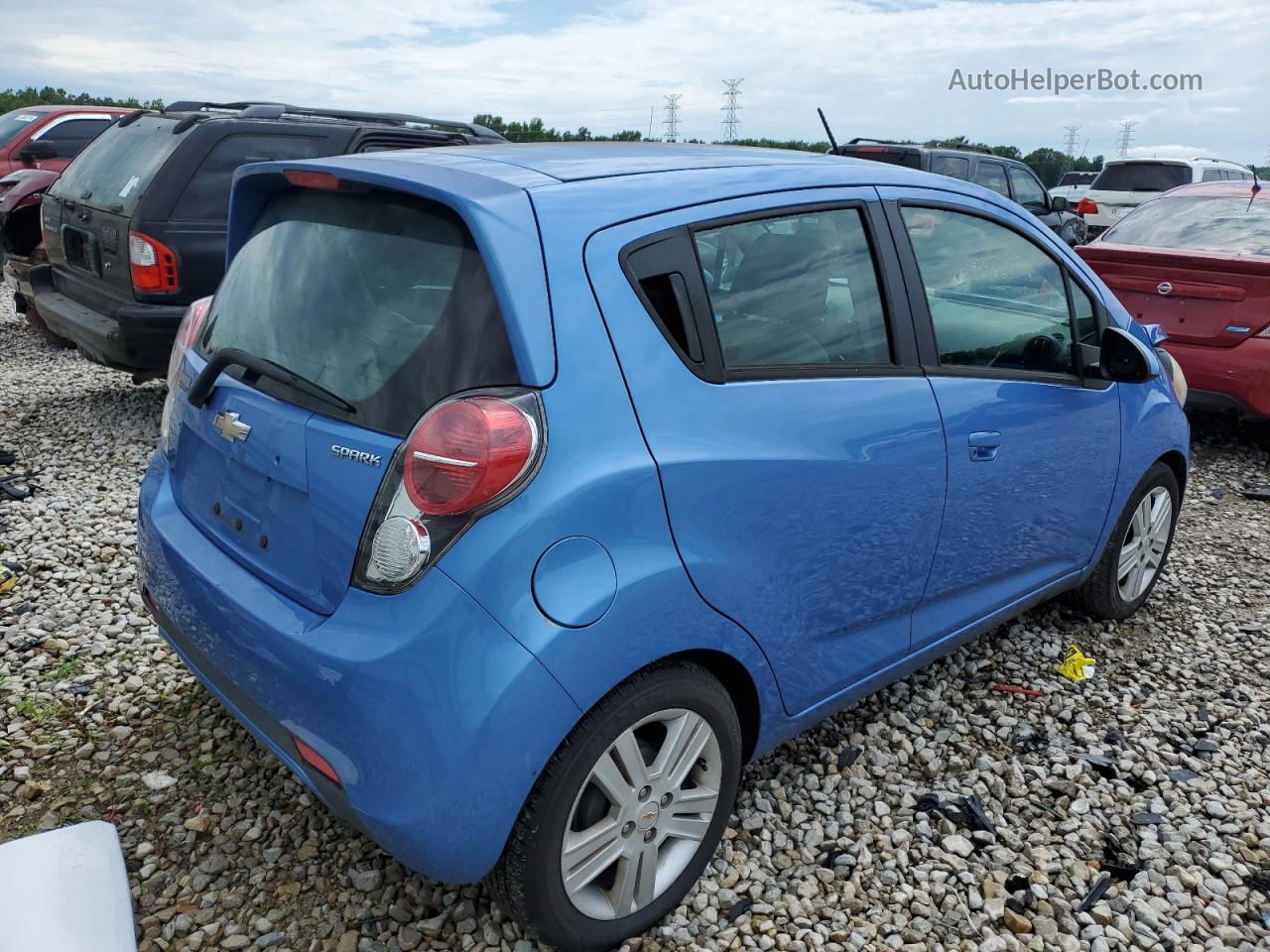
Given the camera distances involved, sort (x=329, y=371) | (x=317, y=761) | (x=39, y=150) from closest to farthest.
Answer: (x=317, y=761) → (x=329, y=371) → (x=39, y=150)

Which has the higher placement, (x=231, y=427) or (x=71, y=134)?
(x=71, y=134)

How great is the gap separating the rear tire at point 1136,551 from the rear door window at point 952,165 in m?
9.27

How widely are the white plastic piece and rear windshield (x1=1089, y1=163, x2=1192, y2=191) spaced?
60.1 feet

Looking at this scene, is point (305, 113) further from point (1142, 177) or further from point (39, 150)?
point (1142, 177)

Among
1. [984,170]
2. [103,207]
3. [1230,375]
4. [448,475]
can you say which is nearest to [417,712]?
[448,475]

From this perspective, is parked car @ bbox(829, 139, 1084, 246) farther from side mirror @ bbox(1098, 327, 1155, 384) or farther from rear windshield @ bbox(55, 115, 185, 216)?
side mirror @ bbox(1098, 327, 1155, 384)

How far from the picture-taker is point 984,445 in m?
2.92

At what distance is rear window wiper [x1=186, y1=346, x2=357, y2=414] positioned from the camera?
2117 millimetres

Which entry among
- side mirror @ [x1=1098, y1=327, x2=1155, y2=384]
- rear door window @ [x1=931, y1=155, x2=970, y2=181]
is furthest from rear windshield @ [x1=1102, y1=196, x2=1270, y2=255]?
rear door window @ [x1=931, y1=155, x2=970, y2=181]

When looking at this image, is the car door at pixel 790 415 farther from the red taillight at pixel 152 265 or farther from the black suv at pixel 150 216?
the red taillight at pixel 152 265

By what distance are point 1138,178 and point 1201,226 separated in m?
12.1

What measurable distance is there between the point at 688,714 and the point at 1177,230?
624 centimetres

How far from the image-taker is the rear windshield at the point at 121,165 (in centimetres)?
592

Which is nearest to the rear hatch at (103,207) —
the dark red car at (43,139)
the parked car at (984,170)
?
the dark red car at (43,139)
